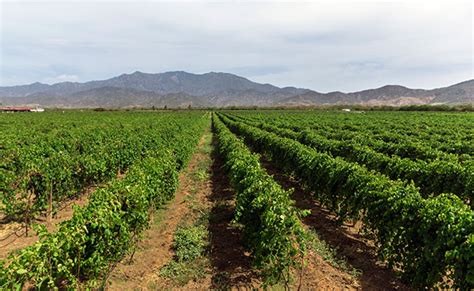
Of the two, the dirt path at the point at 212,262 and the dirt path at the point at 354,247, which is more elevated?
the dirt path at the point at 354,247

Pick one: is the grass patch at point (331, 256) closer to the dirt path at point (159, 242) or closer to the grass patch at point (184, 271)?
the grass patch at point (184, 271)

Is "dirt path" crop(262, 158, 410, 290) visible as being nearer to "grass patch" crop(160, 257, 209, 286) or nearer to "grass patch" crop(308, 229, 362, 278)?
"grass patch" crop(308, 229, 362, 278)

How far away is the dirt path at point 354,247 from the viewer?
22.4 ft

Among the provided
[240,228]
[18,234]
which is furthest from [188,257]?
[18,234]

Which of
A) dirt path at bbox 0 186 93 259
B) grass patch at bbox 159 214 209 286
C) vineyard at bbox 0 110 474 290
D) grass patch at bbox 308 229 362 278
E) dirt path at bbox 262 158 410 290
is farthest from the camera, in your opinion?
dirt path at bbox 0 186 93 259

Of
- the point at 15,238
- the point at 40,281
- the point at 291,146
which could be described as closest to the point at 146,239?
the point at 15,238

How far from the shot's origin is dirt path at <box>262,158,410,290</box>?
22.4ft

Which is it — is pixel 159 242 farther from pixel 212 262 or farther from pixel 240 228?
pixel 240 228

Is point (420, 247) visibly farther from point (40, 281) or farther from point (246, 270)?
point (40, 281)

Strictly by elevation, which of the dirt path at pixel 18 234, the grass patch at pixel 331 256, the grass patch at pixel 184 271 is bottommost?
the dirt path at pixel 18 234

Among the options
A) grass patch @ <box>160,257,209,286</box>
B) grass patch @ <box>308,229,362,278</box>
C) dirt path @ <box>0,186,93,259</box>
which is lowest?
dirt path @ <box>0,186,93,259</box>

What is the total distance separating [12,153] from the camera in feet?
37.5

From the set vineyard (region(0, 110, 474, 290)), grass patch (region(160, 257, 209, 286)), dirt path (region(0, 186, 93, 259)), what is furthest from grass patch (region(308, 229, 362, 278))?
dirt path (region(0, 186, 93, 259))

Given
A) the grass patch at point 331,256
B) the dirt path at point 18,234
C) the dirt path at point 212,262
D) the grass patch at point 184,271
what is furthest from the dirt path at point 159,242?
the grass patch at point 331,256
